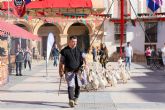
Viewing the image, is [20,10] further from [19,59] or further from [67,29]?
[67,29]

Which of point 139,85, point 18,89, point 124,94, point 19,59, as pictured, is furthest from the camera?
point 19,59

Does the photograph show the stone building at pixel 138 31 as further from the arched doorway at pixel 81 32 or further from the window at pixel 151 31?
the arched doorway at pixel 81 32

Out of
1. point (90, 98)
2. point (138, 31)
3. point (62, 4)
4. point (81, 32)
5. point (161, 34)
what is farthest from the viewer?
point (81, 32)

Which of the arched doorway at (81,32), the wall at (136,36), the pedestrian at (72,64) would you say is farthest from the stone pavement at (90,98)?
the arched doorway at (81,32)

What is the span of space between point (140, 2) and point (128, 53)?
19.9 meters

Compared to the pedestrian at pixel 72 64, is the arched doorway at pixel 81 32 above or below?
above

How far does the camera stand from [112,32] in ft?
143

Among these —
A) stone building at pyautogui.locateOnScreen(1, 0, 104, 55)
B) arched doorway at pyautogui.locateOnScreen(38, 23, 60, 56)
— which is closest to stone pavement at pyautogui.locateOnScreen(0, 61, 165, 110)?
stone building at pyautogui.locateOnScreen(1, 0, 104, 55)

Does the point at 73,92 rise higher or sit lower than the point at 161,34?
lower

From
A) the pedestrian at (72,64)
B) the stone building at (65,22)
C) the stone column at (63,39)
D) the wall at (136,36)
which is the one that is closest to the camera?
the pedestrian at (72,64)

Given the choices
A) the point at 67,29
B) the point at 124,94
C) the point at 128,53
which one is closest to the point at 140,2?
the point at 67,29

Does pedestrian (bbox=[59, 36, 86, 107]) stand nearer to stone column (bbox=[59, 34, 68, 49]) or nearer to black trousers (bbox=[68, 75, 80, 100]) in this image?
black trousers (bbox=[68, 75, 80, 100])

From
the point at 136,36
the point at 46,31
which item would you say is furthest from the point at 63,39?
the point at 136,36

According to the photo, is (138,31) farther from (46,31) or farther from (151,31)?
(46,31)
